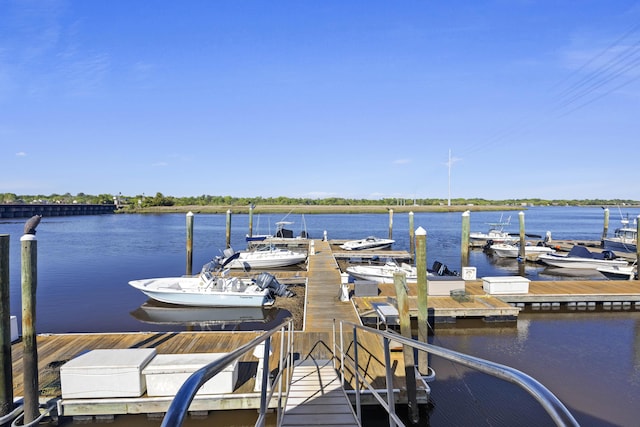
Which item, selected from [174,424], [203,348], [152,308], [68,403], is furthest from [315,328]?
[174,424]

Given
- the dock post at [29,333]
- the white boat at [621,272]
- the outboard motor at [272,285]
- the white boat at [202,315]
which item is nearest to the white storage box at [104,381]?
the dock post at [29,333]

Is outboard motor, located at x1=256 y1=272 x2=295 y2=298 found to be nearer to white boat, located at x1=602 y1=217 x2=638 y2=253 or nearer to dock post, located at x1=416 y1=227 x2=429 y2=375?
dock post, located at x1=416 y1=227 x2=429 y2=375

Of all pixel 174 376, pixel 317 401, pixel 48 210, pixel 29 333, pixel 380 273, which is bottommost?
pixel 380 273

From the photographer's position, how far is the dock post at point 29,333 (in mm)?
6266

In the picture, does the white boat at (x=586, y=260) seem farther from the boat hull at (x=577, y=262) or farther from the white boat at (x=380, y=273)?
the white boat at (x=380, y=273)

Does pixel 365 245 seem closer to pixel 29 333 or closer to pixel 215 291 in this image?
pixel 215 291

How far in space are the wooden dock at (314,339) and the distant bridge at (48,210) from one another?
9082cm

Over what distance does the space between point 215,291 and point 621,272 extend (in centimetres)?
1991

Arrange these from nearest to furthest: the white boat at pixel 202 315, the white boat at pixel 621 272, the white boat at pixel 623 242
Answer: the white boat at pixel 202 315 → the white boat at pixel 621 272 → the white boat at pixel 623 242

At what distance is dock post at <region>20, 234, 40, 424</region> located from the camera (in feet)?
20.6

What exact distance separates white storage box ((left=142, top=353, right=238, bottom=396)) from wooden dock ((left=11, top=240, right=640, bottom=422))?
14 centimetres

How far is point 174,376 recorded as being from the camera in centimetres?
657

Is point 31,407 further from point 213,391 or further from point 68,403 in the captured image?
point 213,391

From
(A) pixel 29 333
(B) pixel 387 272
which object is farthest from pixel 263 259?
(A) pixel 29 333
